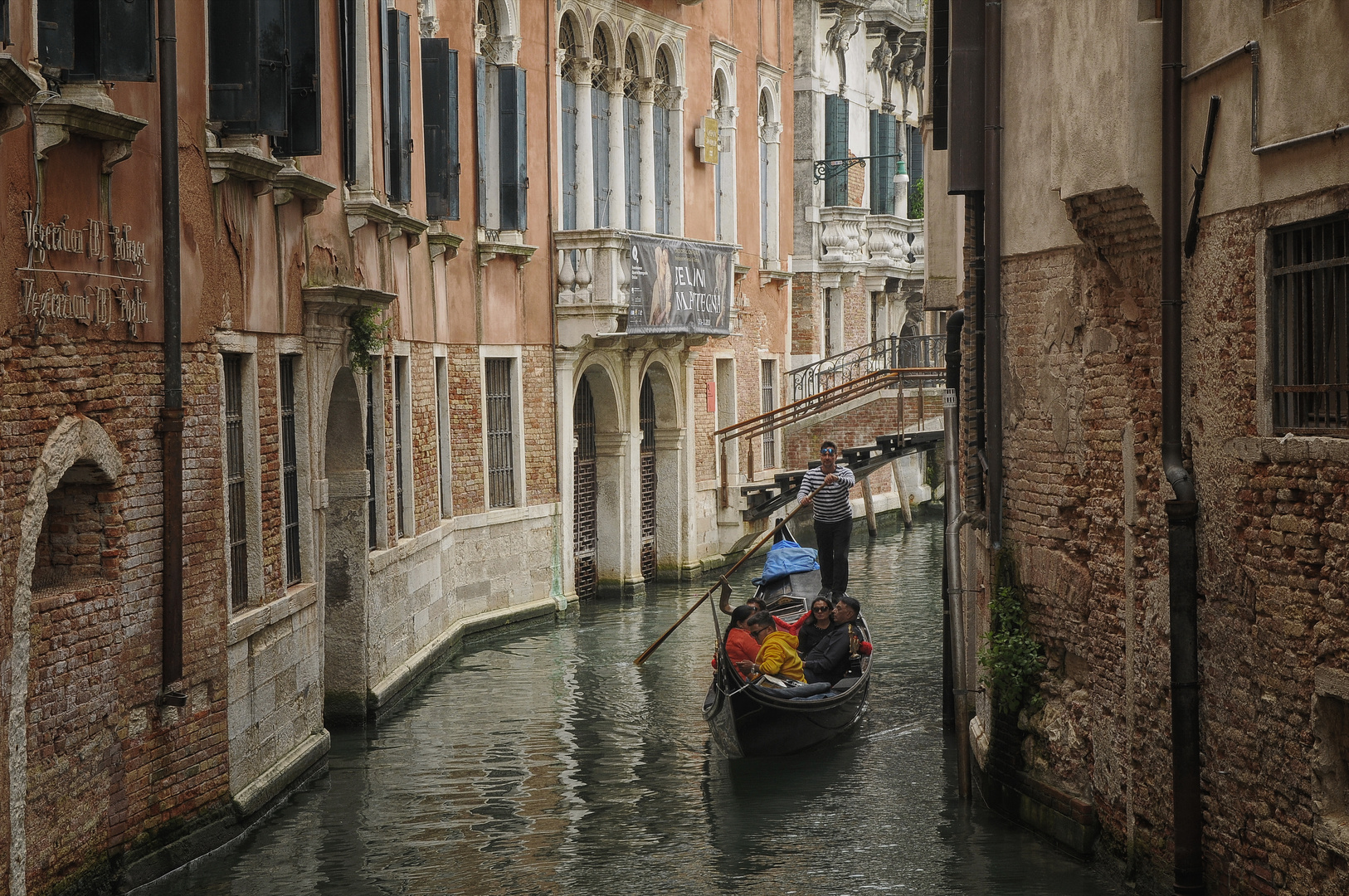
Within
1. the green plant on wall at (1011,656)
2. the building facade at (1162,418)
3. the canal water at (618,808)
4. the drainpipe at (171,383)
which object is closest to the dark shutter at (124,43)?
the drainpipe at (171,383)

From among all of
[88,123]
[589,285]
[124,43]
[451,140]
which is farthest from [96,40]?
[589,285]

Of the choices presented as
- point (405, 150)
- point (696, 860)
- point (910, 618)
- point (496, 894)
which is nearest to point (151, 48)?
point (496, 894)

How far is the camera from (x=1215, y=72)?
7488 mm

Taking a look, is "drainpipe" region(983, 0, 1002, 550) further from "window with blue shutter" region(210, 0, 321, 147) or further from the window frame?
the window frame

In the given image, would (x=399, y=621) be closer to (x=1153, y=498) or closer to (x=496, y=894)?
(x=496, y=894)

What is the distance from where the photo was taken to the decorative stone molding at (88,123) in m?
7.75

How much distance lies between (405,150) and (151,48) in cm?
628

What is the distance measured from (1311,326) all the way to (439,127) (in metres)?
10.00

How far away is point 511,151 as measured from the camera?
57.7ft

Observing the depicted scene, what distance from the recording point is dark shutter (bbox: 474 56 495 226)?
17.3 metres

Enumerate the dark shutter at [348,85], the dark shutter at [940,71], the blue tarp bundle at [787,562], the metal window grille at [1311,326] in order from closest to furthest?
the metal window grille at [1311,326]
the dark shutter at [940,71]
the dark shutter at [348,85]
the blue tarp bundle at [787,562]

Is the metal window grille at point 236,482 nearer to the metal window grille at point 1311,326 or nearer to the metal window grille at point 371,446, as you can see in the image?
the metal window grille at point 371,446

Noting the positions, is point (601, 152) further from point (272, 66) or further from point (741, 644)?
point (272, 66)

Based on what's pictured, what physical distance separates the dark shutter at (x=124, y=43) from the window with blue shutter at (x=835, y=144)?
74.3 feet
